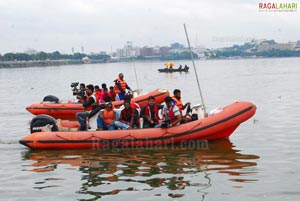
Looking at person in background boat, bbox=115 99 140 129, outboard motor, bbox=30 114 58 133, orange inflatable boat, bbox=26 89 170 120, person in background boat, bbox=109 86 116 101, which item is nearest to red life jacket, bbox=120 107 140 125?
person in background boat, bbox=115 99 140 129

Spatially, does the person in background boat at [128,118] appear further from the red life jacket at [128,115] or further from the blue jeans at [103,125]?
the blue jeans at [103,125]

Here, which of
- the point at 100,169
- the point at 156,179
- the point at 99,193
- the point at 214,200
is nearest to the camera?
the point at 214,200

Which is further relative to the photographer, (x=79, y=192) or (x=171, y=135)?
(x=171, y=135)

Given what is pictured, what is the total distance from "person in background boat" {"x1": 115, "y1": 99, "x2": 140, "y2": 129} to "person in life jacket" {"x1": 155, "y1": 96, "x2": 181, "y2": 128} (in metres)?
0.80

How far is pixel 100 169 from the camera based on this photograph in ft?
35.6

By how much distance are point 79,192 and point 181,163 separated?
2.96 m

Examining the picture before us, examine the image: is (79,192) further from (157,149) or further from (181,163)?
(157,149)

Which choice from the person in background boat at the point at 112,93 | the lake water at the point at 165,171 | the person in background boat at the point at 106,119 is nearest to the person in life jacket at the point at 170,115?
the lake water at the point at 165,171

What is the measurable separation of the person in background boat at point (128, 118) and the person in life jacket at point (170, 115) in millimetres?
804

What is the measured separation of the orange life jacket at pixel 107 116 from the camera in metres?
12.9

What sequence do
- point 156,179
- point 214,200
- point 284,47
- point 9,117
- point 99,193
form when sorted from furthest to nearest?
point 284,47 → point 9,117 → point 156,179 → point 99,193 → point 214,200

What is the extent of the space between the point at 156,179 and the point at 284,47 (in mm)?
200265

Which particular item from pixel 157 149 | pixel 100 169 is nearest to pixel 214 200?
pixel 100 169

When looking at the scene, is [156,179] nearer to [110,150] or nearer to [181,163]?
[181,163]
